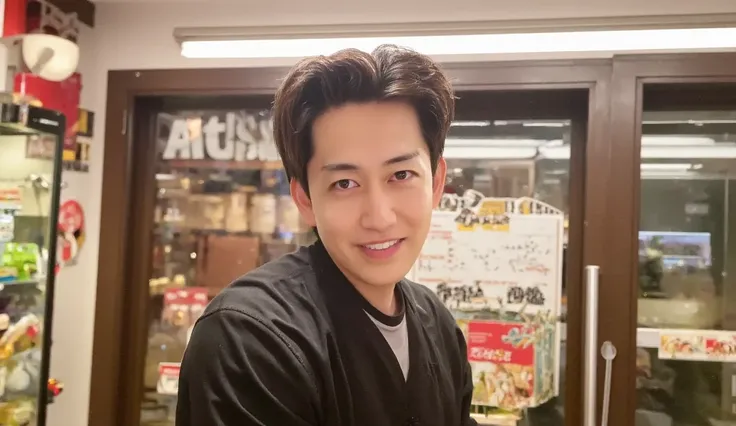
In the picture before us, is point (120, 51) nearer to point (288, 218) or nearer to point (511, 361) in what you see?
point (288, 218)

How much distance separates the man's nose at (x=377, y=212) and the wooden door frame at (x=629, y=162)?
4.05ft

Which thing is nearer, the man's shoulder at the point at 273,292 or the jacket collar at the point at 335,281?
the man's shoulder at the point at 273,292

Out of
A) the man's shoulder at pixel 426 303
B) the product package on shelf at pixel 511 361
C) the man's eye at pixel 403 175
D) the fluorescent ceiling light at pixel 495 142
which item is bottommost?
the product package on shelf at pixel 511 361

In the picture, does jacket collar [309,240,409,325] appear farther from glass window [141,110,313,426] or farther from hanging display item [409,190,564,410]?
glass window [141,110,313,426]

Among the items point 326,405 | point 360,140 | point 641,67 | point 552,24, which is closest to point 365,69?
point 360,140

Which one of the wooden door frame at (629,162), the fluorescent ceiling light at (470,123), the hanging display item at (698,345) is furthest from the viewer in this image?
the fluorescent ceiling light at (470,123)

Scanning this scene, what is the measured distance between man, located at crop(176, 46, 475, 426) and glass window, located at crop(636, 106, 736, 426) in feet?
A: 4.41

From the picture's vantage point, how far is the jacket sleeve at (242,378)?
Answer: 29.0 inches

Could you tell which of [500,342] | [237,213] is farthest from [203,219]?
[500,342]

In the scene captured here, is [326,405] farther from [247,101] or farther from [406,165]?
[247,101]

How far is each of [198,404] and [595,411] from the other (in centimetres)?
149

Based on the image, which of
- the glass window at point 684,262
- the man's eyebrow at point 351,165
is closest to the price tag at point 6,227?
the man's eyebrow at point 351,165

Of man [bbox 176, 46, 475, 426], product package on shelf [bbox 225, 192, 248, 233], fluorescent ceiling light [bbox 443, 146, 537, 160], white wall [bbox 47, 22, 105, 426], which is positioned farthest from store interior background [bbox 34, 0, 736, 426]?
man [bbox 176, 46, 475, 426]

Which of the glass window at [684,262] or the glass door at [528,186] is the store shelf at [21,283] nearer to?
the glass door at [528,186]
